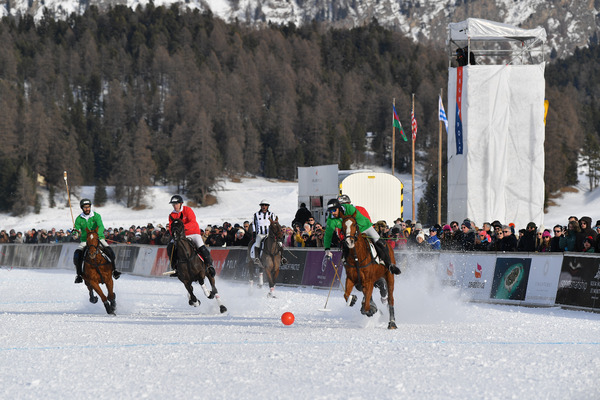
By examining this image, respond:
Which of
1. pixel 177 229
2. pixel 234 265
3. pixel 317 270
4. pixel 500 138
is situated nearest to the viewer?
pixel 177 229

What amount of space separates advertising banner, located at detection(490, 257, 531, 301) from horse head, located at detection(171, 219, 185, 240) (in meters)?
6.43

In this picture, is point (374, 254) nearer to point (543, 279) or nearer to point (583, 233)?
point (543, 279)

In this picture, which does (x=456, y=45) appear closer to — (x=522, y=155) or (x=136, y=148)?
(x=522, y=155)

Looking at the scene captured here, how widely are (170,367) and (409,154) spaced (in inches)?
5174

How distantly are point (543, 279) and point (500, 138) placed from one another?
1791 centimetres

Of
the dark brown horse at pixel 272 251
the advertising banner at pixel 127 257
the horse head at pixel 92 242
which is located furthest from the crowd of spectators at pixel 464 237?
the advertising banner at pixel 127 257

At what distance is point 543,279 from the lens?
16484 millimetres

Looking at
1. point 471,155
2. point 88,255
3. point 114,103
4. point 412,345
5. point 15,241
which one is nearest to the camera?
point 412,345

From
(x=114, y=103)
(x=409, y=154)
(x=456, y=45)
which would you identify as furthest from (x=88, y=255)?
(x=114, y=103)

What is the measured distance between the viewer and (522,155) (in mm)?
33875

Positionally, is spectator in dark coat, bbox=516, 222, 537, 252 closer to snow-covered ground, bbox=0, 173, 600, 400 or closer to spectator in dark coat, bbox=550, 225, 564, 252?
spectator in dark coat, bbox=550, 225, 564, 252

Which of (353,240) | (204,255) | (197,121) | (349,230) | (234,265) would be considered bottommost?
(234,265)

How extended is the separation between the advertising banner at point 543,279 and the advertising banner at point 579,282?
5.5 inches

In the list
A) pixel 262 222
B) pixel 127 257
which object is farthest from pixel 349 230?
pixel 127 257
